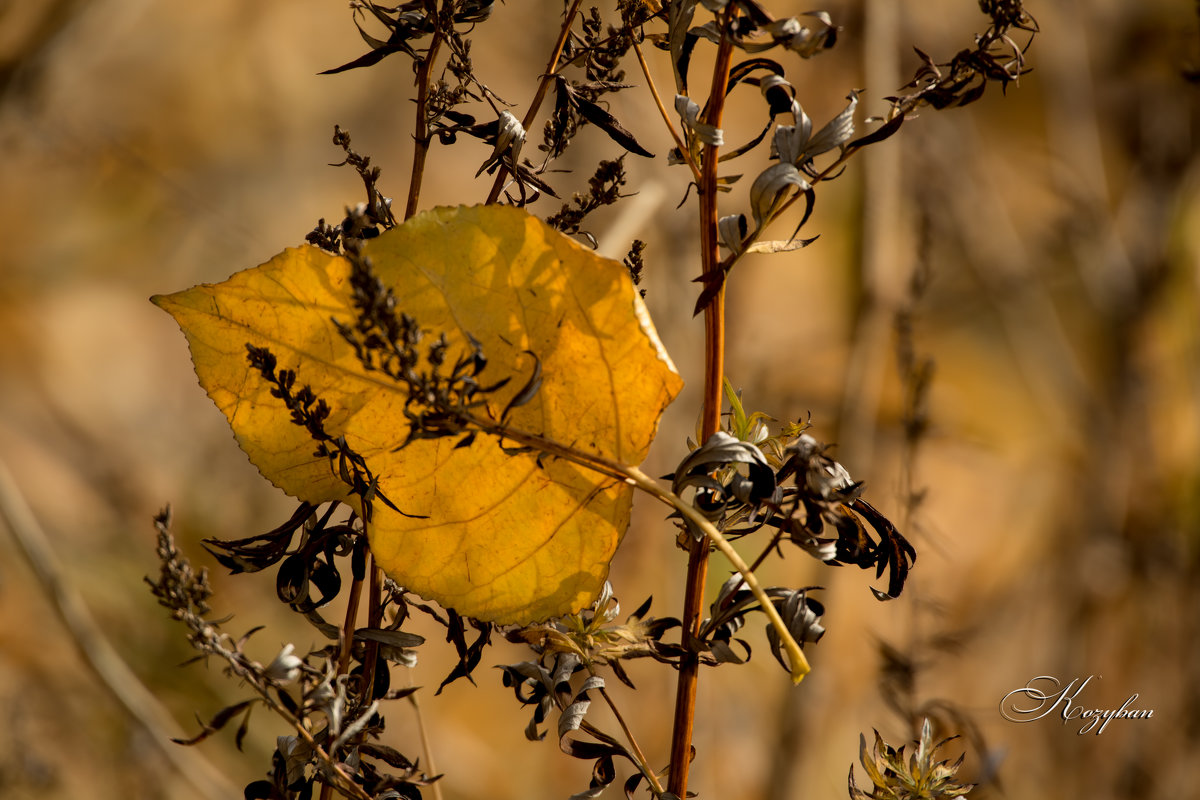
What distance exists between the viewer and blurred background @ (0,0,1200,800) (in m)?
1.04

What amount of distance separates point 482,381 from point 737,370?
3.25ft

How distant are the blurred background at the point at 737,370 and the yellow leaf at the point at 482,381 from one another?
690 millimetres

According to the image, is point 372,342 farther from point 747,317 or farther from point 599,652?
Answer: point 747,317

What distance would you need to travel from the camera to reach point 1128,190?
59.0 inches

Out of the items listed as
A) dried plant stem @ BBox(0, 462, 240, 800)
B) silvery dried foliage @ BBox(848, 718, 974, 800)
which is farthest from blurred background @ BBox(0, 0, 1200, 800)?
silvery dried foliage @ BBox(848, 718, 974, 800)

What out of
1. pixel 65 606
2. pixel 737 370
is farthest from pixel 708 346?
pixel 737 370

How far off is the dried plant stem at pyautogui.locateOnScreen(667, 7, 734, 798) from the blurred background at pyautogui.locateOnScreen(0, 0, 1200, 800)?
2.26ft

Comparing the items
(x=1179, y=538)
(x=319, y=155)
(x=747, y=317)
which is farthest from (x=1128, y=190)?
(x=319, y=155)

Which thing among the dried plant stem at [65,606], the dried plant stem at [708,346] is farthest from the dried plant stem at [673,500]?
the dried plant stem at [65,606]

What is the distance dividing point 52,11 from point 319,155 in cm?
38

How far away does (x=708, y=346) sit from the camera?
206 millimetres

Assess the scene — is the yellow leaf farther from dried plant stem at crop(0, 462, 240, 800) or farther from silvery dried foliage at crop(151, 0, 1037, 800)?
dried plant stem at crop(0, 462, 240, 800)

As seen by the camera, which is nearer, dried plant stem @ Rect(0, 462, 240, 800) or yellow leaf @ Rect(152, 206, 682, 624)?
yellow leaf @ Rect(152, 206, 682, 624)

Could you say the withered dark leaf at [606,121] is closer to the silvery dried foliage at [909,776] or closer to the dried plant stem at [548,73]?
the dried plant stem at [548,73]
